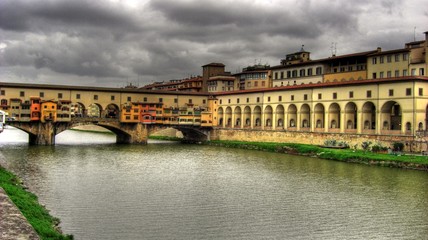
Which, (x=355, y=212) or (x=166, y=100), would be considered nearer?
(x=355, y=212)

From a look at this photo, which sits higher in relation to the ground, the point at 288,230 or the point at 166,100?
the point at 166,100

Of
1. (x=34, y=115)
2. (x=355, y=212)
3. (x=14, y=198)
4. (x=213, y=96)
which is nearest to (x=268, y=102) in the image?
(x=213, y=96)

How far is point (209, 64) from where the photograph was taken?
107688mm

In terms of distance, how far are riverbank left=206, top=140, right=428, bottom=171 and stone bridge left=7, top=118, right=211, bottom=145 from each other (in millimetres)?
17608

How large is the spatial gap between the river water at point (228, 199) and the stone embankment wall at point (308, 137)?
903 cm

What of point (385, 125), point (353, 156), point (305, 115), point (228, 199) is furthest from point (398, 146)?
point (228, 199)

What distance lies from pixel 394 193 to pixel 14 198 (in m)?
21.7

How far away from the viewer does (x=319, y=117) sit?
205 feet

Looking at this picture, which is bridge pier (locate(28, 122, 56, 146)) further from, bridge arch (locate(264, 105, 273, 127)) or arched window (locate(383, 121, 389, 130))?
arched window (locate(383, 121, 389, 130))

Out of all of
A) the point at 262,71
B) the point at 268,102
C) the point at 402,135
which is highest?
the point at 262,71

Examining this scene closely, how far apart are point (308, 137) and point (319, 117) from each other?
414 centimetres

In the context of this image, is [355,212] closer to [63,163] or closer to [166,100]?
[63,163]

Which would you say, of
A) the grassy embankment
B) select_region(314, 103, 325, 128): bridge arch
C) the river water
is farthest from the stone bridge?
the grassy embankment

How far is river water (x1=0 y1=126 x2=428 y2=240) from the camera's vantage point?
61.4 ft
